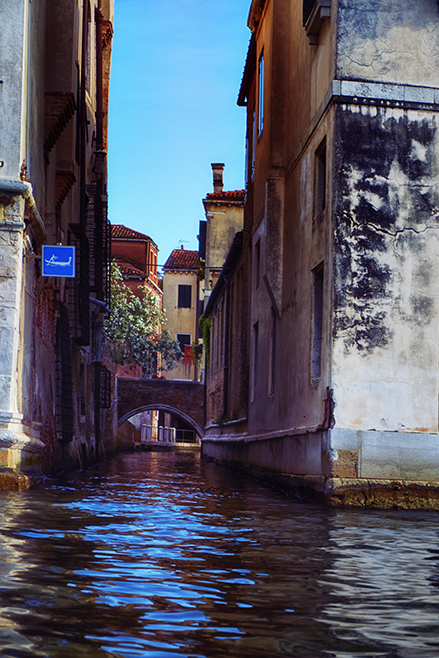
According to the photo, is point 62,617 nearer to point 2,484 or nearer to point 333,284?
point 2,484

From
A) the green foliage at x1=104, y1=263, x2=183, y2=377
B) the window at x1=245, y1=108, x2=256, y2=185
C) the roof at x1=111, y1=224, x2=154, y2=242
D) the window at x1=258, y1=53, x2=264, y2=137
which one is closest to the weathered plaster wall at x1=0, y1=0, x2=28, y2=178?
the window at x1=258, y1=53, x2=264, y2=137

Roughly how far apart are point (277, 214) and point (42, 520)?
26.5 feet

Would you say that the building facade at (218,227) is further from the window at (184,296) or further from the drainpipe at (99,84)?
the window at (184,296)

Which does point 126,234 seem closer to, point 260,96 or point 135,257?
point 135,257

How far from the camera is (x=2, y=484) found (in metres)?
8.30

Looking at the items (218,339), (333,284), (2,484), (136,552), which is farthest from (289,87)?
(218,339)

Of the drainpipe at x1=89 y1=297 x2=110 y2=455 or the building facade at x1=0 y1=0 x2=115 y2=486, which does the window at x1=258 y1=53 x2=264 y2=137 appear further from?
the drainpipe at x1=89 y1=297 x2=110 y2=455

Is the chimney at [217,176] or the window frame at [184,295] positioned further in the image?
the window frame at [184,295]

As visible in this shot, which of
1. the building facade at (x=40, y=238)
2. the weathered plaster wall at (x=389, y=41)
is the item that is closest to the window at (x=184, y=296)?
the building facade at (x=40, y=238)

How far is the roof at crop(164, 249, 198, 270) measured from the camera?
52.9 meters

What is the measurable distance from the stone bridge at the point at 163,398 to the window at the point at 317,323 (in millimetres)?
26167

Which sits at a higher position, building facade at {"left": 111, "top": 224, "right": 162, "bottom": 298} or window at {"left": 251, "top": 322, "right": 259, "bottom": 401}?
building facade at {"left": 111, "top": 224, "right": 162, "bottom": 298}

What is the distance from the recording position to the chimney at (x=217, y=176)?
38062 millimetres

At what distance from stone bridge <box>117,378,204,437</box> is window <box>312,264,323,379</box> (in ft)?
85.9
